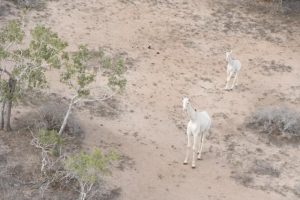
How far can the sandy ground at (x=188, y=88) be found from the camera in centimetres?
1380

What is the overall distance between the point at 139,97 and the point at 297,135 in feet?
15.2

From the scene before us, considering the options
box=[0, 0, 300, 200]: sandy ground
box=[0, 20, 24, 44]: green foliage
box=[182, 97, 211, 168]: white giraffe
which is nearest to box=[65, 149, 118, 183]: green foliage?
box=[0, 0, 300, 200]: sandy ground

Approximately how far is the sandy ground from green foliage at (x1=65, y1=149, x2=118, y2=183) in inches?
78.6

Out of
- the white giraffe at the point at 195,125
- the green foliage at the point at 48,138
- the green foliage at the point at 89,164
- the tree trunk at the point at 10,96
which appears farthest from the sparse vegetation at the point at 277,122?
the tree trunk at the point at 10,96

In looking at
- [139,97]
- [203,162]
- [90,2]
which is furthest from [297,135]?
[90,2]

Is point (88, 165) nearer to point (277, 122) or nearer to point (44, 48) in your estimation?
point (44, 48)

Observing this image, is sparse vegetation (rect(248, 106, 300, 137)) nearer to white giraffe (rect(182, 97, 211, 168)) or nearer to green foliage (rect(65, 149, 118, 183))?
white giraffe (rect(182, 97, 211, 168))

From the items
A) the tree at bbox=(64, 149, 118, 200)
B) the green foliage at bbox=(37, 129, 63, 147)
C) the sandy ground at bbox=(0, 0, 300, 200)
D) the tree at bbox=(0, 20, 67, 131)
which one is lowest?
the sandy ground at bbox=(0, 0, 300, 200)

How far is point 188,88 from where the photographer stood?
17.8 metres

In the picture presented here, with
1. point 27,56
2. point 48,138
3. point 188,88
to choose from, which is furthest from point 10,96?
point 188,88

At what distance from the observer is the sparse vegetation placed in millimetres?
15805

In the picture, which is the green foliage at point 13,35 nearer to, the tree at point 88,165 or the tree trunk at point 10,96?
the tree trunk at point 10,96

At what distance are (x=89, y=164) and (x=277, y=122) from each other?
22.7 feet

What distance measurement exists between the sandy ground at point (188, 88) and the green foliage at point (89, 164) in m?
2.00
